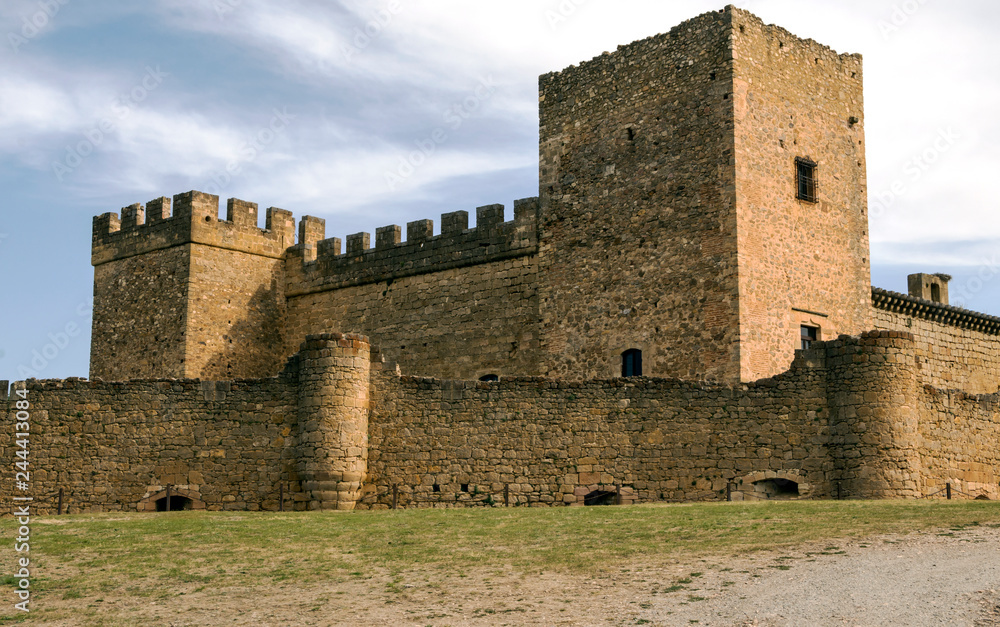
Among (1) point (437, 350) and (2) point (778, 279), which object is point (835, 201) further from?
(1) point (437, 350)

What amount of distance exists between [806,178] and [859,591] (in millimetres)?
15573

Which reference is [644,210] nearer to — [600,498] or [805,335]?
[805,335]

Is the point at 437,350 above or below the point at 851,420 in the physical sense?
above

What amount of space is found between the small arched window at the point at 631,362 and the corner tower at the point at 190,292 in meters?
10.4

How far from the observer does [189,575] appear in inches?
531

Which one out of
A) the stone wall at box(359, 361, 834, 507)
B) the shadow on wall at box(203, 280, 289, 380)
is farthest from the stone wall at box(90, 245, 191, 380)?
the stone wall at box(359, 361, 834, 507)

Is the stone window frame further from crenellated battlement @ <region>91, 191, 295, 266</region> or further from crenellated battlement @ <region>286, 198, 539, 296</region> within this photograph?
crenellated battlement @ <region>91, 191, 295, 266</region>

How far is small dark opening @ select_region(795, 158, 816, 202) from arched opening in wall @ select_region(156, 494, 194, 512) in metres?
13.2

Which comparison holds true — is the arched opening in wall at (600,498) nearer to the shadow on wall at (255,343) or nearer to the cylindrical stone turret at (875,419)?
the cylindrical stone turret at (875,419)

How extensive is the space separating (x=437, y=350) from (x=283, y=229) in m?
6.54

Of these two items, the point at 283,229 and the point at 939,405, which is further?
the point at 283,229

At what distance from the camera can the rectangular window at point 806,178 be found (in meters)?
25.5

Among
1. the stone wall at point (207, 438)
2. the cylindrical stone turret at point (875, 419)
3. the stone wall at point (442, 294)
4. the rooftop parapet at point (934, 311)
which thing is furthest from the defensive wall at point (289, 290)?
the cylindrical stone turret at point (875, 419)

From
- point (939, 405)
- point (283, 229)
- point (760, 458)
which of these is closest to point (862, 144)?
point (939, 405)
